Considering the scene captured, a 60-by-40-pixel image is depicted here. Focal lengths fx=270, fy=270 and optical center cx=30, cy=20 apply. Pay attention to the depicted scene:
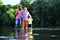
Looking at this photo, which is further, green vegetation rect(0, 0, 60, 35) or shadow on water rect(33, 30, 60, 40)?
green vegetation rect(0, 0, 60, 35)

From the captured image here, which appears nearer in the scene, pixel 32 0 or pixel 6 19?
pixel 6 19

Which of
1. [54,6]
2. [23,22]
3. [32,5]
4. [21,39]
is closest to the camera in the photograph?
[21,39]

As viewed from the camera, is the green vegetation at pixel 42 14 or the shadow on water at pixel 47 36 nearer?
the shadow on water at pixel 47 36

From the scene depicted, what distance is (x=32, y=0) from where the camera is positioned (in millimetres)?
32188

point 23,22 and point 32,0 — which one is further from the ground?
point 32,0

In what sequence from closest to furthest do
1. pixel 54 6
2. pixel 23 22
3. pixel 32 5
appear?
pixel 23 22
pixel 54 6
pixel 32 5

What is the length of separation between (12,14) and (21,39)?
54.5 ft

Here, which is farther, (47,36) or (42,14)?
(42,14)

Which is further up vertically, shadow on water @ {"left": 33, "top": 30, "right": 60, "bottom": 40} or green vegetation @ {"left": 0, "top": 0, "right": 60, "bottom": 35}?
green vegetation @ {"left": 0, "top": 0, "right": 60, "bottom": 35}

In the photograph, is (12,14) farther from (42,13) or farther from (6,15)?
(42,13)

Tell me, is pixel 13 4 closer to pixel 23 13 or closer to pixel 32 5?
pixel 32 5

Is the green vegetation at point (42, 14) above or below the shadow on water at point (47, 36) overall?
above

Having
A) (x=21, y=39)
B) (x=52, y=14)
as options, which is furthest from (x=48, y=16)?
(x=21, y=39)

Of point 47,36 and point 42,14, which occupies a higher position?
point 42,14
